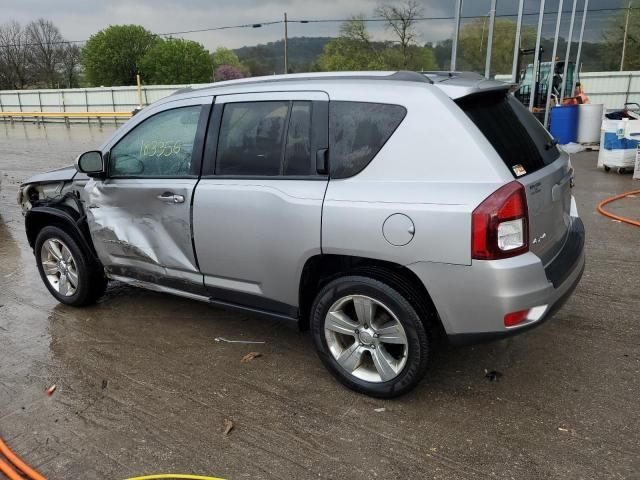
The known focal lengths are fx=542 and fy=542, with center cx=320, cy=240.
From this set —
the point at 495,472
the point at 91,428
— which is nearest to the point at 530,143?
the point at 495,472

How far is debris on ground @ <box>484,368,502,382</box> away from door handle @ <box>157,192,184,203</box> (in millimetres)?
2322

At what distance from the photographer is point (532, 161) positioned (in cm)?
309

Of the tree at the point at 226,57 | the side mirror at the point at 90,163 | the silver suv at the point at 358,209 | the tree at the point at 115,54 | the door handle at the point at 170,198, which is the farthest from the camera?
the tree at the point at 226,57

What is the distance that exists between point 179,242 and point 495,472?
Answer: 246 cm

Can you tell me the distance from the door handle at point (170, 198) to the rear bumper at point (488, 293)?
1729 millimetres

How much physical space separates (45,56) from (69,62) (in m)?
3.02

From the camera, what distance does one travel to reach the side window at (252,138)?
11.1ft

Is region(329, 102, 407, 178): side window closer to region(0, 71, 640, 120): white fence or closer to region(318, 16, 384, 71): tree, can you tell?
region(0, 71, 640, 120): white fence

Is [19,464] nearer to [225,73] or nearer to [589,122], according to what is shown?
[589,122]

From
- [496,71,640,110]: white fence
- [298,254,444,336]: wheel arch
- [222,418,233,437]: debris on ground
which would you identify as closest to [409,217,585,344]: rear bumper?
[298,254,444,336]: wheel arch

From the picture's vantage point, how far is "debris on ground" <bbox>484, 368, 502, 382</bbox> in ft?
11.3

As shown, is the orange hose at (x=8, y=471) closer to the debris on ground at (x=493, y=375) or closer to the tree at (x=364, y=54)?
the debris on ground at (x=493, y=375)

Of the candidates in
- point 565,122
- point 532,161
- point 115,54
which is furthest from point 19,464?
point 115,54

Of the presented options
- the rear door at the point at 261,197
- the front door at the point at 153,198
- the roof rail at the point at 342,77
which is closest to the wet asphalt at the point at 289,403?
the rear door at the point at 261,197
